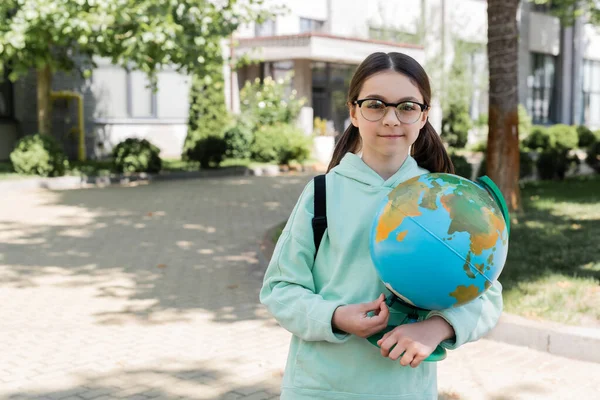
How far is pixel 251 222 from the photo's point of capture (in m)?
12.4

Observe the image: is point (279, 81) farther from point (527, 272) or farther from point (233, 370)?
point (233, 370)

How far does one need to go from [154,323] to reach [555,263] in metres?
3.99

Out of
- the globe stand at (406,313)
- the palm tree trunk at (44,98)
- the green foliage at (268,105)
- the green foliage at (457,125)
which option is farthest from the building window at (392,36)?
the globe stand at (406,313)

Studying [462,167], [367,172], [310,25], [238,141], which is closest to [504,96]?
[462,167]

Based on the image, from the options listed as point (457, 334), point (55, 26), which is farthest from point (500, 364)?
point (55, 26)

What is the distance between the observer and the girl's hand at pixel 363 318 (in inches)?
79.0

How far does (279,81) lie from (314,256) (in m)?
23.9

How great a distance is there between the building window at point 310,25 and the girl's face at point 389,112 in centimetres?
2861

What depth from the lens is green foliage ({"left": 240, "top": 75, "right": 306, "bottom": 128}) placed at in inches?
996

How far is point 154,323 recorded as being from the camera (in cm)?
660

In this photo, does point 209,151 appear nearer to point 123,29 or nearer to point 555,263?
point 123,29

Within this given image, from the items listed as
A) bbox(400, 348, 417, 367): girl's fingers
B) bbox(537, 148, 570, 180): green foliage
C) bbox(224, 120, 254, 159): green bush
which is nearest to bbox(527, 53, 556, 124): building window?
bbox(224, 120, 254, 159): green bush

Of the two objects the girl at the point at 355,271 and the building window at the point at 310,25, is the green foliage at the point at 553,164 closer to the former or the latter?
the building window at the point at 310,25

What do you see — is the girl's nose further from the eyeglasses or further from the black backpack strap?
the black backpack strap
